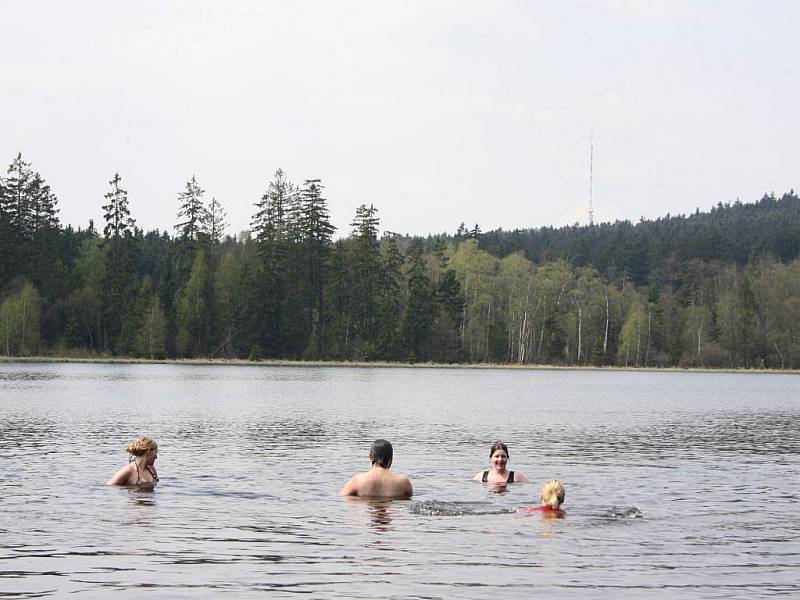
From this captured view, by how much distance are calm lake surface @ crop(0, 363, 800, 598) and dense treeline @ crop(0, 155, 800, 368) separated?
89.4 m

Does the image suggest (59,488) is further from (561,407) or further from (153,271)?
(153,271)

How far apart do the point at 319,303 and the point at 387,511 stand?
131522 mm

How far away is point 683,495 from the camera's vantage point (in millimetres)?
25438

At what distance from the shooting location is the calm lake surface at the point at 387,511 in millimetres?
14789

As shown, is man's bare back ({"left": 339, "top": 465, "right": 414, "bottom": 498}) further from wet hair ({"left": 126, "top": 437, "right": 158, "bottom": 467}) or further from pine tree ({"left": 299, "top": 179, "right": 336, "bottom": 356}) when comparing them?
pine tree ({"left": 299, "top": 179, "right": 336, "bottom": 356})

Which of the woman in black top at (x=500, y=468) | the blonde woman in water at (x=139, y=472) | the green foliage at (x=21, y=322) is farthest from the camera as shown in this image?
the green foliage at (x=21, y=322)

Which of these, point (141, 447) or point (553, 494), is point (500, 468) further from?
point (141, 447)

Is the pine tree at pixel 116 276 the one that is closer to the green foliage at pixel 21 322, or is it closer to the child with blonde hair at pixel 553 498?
the green foliage at pixel 21 322

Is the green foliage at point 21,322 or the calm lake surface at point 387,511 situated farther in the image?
the green foliage at point 21,322

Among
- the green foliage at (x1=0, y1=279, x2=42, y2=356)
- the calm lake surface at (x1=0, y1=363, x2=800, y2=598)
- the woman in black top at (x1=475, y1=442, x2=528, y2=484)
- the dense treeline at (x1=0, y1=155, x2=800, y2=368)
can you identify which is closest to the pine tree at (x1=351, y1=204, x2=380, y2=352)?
the dense treeline at (x1=0, y1=155, x2=800, y2=368)

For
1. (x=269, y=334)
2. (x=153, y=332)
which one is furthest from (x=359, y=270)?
(x=153, y=332)

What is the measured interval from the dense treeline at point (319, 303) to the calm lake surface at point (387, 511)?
8936 cm

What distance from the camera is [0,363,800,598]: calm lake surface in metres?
14.8

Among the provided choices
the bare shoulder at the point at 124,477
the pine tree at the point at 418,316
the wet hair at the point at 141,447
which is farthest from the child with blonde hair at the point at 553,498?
the pine tree at the point at 418,316
